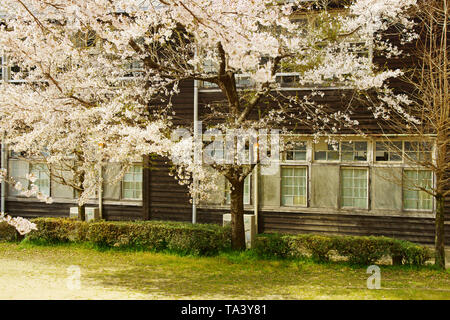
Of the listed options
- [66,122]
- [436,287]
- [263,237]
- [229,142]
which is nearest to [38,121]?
[66,122]

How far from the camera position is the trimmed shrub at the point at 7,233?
14.4 meters

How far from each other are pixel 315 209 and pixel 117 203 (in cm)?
645

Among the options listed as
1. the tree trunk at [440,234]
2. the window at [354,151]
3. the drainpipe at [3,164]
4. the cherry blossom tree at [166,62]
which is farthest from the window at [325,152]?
the drainpipe at [3,164]

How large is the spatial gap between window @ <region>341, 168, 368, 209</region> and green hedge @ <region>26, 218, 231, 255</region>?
147 inches

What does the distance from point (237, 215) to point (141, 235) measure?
2629 millimetres

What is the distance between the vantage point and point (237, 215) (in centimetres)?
1197

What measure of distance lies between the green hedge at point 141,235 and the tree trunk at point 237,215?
0.84 feet

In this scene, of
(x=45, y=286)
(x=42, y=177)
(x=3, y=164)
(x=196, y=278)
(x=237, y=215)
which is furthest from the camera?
(x=3, y=164)

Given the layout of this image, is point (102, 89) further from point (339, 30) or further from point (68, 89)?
point (339, 30)

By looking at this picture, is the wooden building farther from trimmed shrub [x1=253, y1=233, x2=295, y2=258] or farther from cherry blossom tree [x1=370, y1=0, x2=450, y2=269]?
trimmed shrub [x1=253, y1=233, x2=295, y2=258]

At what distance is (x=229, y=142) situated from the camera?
1166 cm

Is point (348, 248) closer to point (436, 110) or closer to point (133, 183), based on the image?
point (436, 110)

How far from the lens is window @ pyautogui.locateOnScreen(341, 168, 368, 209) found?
1383cm

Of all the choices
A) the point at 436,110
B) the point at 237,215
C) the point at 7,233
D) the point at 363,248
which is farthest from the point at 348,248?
the point at 7,233
